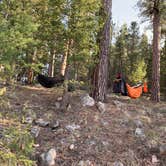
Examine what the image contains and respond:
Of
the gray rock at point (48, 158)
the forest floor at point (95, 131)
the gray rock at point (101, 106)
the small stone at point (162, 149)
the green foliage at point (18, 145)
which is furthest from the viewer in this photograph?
the gray rock at point (101, 106)

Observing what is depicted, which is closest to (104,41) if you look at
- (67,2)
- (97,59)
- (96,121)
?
(97,59)

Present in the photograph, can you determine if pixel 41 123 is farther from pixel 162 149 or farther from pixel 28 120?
pixel 162 149

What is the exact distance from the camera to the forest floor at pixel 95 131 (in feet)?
20.4

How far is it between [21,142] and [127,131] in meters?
3.46

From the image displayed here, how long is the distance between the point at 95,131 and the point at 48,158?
1542mm

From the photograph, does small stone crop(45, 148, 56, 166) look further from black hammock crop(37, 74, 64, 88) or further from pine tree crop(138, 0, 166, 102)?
pine tree crop(138, 0, 166, 102)

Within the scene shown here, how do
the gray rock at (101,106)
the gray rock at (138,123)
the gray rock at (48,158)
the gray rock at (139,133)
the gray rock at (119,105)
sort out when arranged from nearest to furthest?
the gray rock at (48,158)
the gray rock at (139,133)
the gray rock at (138,123)
the gray rock at (101,106)
the gray rock at (119,105)

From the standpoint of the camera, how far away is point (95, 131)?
23.0ft

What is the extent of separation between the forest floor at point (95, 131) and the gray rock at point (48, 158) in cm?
11

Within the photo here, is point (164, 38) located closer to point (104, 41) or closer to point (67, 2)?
point (104, 41)

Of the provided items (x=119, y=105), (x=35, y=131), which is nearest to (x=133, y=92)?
(x=119, y=105)

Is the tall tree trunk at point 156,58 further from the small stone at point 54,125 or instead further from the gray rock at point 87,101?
the small stone at point 54,125

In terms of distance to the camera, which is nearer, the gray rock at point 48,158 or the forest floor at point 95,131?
the gray rock at point 48,158

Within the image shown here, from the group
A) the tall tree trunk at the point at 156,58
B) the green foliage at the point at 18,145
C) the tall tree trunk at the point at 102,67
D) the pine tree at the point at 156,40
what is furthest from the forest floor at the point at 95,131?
the tall tree trunk at the point at 156,58
